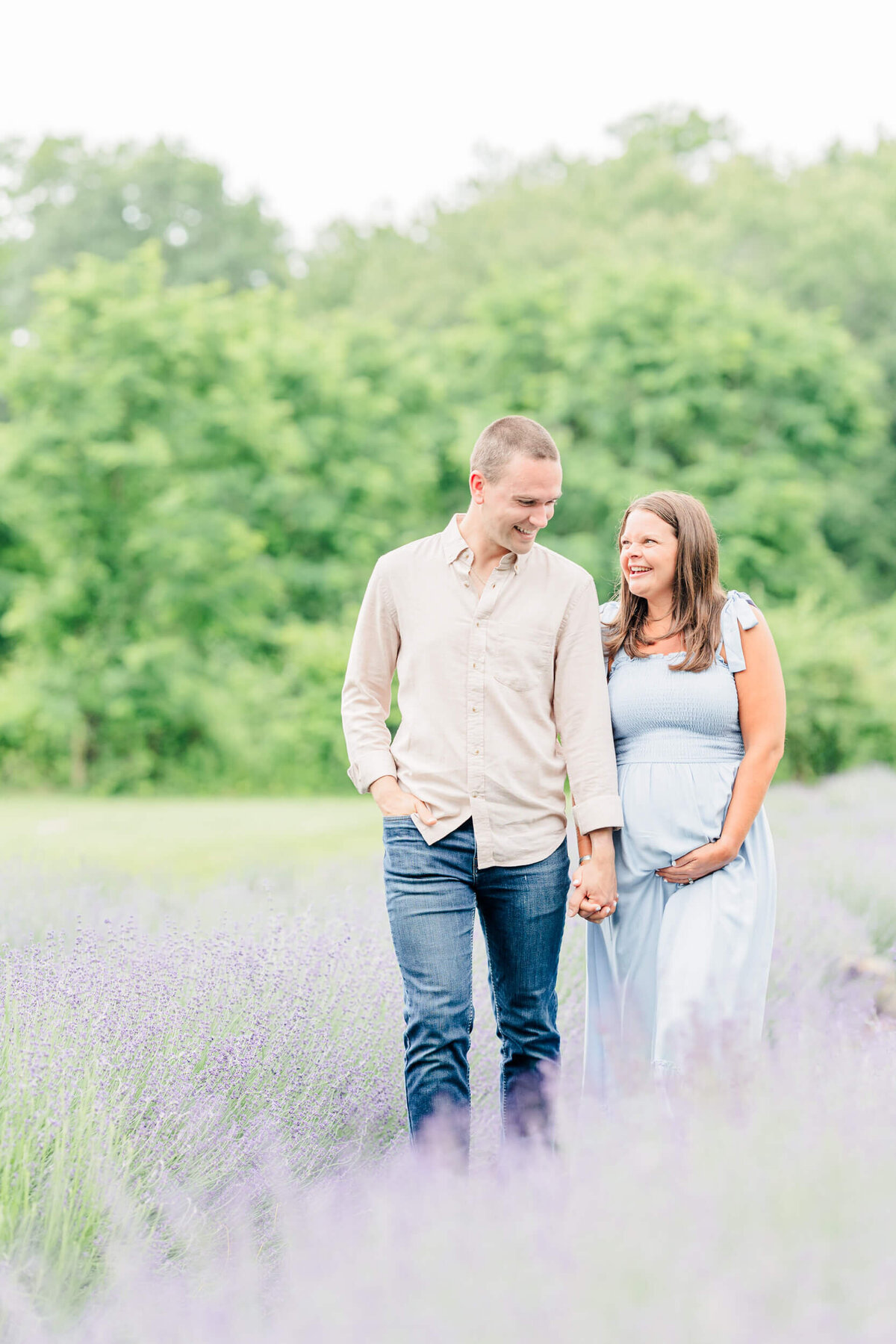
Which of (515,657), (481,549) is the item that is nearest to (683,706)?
(515,657)

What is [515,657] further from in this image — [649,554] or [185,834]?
[185,834]

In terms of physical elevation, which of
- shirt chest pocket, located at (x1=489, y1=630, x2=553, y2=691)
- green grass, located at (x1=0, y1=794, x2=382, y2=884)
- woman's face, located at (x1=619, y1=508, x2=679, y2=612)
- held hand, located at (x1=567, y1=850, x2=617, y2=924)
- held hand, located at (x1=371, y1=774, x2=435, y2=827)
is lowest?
green grass, located at (x1=0, y1=794, x2=382, y2=884)

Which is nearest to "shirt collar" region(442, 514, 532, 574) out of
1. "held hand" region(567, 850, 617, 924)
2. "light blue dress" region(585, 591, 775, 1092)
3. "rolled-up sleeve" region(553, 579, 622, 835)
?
"rolled-up sleeve" region(553, 579, 622, 835)

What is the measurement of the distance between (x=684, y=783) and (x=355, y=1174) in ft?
4.00

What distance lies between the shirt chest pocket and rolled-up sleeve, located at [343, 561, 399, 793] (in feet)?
0.94

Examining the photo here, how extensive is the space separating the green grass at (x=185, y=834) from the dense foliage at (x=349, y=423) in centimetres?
200

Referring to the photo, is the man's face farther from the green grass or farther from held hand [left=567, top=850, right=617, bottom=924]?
the green grass

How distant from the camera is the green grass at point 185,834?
6.73m

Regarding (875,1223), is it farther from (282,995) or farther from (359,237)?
(359,237)

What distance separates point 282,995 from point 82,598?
12.5m

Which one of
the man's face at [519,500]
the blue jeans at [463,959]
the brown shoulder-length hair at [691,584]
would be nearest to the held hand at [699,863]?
the blue jeans at [463,959]

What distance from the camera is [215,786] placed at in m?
15.7

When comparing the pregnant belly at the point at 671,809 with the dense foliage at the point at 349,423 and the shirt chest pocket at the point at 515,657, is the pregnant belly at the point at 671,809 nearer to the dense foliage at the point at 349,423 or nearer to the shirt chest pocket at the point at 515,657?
the shirt chest pocket at the point at 515,657

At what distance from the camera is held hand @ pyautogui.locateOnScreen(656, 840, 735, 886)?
3010mm
